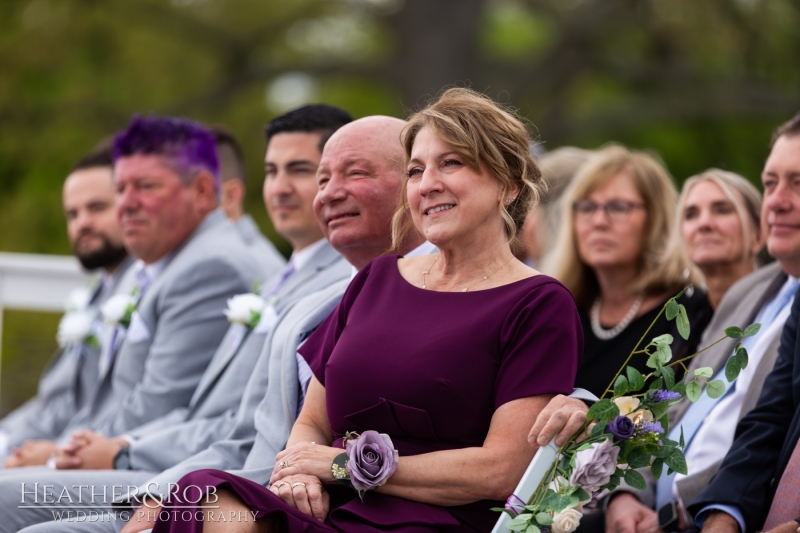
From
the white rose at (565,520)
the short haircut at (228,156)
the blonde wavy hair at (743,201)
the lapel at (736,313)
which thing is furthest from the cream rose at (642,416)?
the short haircut at (228,156)

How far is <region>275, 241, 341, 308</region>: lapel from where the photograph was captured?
4484 millimetres

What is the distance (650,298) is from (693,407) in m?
0.79

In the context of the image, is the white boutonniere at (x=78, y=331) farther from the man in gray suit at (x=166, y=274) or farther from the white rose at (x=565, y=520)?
the white rose at (x=565, y=520)

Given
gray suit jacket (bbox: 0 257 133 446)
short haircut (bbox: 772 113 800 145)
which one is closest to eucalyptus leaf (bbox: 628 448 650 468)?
short haircut (bbox: 772 113 800 145)

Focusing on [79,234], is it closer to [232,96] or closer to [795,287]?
[795,287]

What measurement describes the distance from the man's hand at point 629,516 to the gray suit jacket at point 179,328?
2008 mm

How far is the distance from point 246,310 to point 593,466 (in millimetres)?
2004

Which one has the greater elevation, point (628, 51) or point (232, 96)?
point (628, 51)

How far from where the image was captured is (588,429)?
2848 mm

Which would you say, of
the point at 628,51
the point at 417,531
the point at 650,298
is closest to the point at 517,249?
the point at 417,531

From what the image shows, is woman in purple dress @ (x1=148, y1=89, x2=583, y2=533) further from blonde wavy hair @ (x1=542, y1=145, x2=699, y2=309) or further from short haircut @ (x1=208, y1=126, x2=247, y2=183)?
short haircut @ (x1=208, y1=126, x2=247, y2=183)

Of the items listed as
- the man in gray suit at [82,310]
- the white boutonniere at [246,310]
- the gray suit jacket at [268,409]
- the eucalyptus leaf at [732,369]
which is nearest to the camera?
the eucalyptus leaf at [732,369]

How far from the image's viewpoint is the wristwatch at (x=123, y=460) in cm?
442

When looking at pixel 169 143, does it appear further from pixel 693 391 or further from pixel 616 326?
pixel 693 391
